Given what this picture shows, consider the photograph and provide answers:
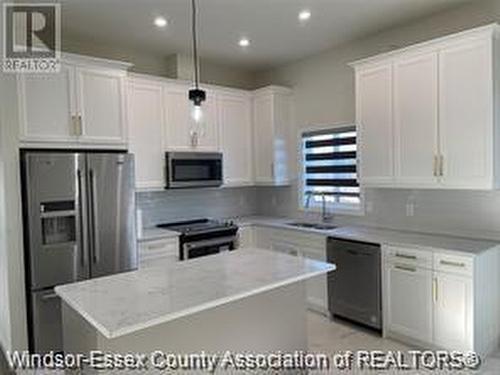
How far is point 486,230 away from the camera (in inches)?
134

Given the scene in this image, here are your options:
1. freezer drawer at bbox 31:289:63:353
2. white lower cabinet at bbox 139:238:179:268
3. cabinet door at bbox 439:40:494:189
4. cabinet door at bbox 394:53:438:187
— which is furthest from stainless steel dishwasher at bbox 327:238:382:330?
freezer drawer at bbox 31:289:63:353

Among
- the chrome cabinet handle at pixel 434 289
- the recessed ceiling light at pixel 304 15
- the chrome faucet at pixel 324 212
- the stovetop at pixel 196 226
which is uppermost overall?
the recessed ceiling light at pixel 304 15

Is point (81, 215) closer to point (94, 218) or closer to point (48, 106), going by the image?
point (94, 218)

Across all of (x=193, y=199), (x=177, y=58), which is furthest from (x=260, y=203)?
(x=177, y=58)

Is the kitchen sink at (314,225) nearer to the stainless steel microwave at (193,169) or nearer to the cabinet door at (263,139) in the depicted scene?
the cabinet door at (263,139)

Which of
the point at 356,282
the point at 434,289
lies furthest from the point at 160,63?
the point at 434,289

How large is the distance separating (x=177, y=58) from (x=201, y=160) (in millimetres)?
1329

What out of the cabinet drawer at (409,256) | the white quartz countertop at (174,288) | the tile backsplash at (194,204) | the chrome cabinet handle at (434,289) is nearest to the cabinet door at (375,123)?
the cabinet drawer at (409,256)

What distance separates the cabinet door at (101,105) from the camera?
3.45m

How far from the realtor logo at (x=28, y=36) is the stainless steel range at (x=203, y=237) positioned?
210 centimetres

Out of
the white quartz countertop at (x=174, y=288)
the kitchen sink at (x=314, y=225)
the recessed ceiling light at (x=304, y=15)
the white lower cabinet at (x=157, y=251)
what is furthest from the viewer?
the kitchen sink at (x=314, y=225)

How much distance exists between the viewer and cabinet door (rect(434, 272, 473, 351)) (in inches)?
119

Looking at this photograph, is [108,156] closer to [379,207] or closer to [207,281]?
[207,281]

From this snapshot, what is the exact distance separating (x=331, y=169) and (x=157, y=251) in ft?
7.87
